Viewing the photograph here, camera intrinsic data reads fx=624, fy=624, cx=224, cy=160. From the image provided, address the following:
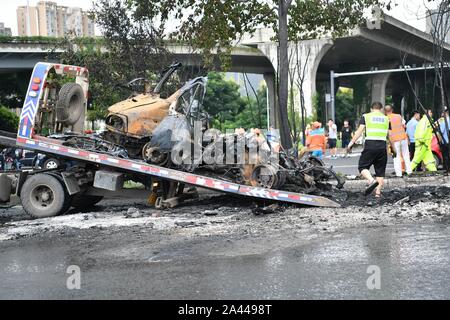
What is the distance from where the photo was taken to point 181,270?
6.37 metres

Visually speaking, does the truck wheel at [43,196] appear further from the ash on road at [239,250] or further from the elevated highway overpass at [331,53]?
the elevated highway overpass at [331,53]

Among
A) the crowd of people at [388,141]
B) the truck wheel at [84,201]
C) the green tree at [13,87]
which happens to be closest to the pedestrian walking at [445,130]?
the crowd of people at [388,141]

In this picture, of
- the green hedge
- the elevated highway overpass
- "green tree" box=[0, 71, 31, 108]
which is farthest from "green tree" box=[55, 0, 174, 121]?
"green tree" box=[0, 71, 31, 108]

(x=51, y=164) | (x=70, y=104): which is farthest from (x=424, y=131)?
(x=51, y=164)

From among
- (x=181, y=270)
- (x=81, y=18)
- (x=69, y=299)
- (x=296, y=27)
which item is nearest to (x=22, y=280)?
(x=69, y=299)

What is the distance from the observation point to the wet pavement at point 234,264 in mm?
5453

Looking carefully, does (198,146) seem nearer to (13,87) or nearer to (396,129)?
(396,129)

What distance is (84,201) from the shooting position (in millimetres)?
11984

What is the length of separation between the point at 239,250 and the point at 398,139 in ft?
30.1

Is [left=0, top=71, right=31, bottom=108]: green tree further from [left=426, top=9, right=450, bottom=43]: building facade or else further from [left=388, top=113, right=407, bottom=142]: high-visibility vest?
[left=388, top=113, right=407, bottom=142]: high-visibility vest

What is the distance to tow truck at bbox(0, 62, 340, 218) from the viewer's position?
10.5 meters

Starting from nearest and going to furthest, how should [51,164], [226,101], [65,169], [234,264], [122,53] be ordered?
[234,264] → [65,169] → [51,164] → [122,53] → [226,101]

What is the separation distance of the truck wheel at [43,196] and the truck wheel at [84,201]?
65 cm

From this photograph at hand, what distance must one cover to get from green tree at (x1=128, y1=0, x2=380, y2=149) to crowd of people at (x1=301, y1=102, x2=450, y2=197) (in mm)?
2451
